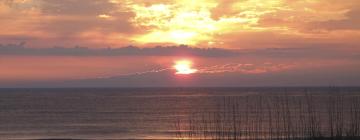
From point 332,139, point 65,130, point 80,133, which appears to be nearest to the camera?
point 332,139

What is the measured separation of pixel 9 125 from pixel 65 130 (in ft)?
23.6

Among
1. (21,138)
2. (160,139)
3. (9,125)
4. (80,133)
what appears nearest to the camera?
(160,139)

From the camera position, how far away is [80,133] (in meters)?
37.2

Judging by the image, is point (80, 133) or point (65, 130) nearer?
point (80, 133)

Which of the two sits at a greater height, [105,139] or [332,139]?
[105,139]

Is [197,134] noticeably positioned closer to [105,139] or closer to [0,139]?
[105,139]

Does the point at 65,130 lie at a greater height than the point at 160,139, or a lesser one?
greater

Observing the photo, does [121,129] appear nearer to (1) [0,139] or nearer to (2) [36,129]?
(2) [36,129]

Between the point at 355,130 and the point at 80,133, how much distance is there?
20793 mm

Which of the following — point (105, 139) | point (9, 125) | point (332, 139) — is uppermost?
point (9, 125)

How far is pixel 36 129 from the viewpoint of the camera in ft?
135

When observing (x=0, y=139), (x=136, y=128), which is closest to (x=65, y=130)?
(x=136, y=128)

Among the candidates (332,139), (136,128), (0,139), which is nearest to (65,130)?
(136,128)

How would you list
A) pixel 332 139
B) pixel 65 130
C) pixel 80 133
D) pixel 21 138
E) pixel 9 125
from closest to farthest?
pixel 332 139 → pixel 21 138 → pixel 80 133 → pixel 65 130 → pixel 9 125
